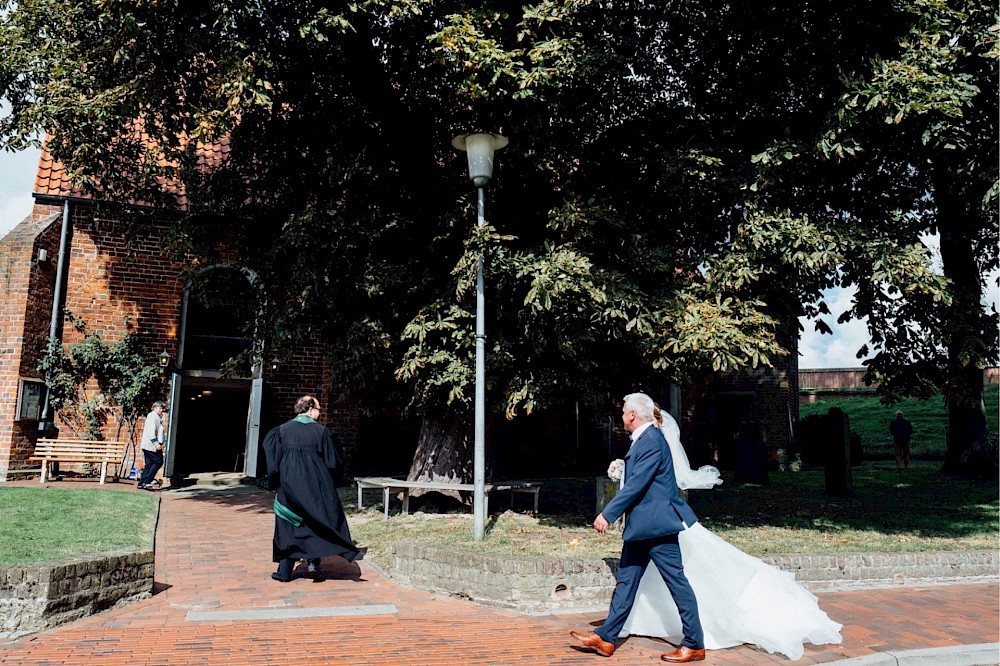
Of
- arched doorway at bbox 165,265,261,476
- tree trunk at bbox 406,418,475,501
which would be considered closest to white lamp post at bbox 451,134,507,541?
tree trunk at bbox 406,418,475,501

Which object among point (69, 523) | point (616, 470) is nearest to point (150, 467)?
point (69, 523)

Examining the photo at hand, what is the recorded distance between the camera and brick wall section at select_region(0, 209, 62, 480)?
581 inches

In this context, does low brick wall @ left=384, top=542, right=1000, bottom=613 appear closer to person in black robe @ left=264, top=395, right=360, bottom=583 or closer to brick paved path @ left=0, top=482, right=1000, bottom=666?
brick paved path @ left=0, top=482, right=1000, bottom=666

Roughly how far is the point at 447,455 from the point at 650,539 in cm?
623

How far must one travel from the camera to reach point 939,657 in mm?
5188

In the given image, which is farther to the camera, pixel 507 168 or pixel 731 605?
pixel 507 168

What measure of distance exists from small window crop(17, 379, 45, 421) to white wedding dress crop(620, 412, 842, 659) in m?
13.5

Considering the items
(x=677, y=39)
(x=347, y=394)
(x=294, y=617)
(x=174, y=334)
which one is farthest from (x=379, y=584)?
(x=174, y=334)

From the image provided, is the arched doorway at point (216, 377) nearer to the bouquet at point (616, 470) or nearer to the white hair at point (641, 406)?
the bouquet at point (616, 470)

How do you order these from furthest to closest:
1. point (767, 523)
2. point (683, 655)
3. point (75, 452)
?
point (75, 452)
point (767, 523)
point (683, 655)

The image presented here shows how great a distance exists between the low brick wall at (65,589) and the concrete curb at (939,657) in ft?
17.1

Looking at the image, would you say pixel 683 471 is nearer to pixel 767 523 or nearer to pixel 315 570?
pixel 315 570

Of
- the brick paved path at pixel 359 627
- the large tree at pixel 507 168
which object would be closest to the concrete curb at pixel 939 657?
the brick paved path at pixel 359 627

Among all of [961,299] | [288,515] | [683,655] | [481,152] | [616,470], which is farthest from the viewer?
[961,299]
